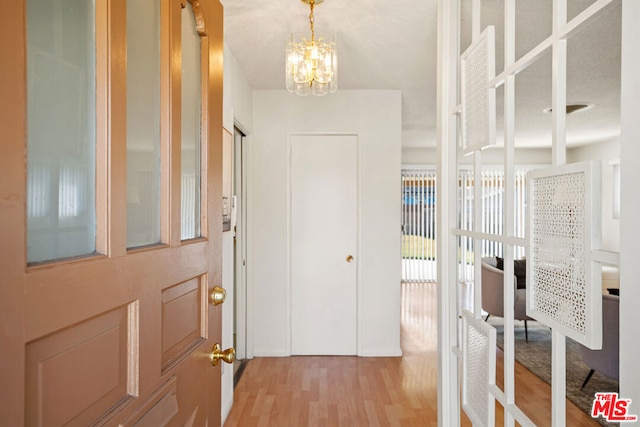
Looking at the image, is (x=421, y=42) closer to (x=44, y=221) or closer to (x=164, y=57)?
(x=164, y=57)

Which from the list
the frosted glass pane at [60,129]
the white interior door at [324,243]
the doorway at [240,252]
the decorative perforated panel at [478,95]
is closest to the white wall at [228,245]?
the doorway at [240,252]

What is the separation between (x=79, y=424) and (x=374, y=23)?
95.0 inches

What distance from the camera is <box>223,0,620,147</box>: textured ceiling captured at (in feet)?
2.18

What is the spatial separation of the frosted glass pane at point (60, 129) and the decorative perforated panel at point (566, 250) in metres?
0.84

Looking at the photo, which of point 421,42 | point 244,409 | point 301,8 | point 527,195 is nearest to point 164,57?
point 527,195

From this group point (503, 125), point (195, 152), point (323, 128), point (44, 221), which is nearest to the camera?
point (44, 221)

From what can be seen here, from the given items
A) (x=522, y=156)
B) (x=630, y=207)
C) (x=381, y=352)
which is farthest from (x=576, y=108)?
(x=381, y=352)

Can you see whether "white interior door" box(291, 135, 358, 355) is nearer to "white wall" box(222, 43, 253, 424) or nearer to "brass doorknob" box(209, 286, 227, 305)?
"white wall" box(222, 43, 253, 424)

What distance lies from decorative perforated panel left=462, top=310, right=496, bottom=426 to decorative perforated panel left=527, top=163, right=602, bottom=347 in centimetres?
27

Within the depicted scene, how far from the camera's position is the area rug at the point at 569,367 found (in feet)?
2.19

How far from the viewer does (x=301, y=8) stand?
221 cm

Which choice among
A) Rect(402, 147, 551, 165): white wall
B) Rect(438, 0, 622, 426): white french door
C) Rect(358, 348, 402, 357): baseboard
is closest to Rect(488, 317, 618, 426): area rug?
Rect(438, 0, 622, 426): white french door

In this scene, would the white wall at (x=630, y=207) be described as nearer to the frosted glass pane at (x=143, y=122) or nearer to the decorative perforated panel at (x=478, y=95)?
the decorative perforated panel at (x=478, y=95)

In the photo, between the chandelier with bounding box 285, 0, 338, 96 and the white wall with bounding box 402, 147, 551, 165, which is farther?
the chandelier with bounding box 285, 0, 338, 96
